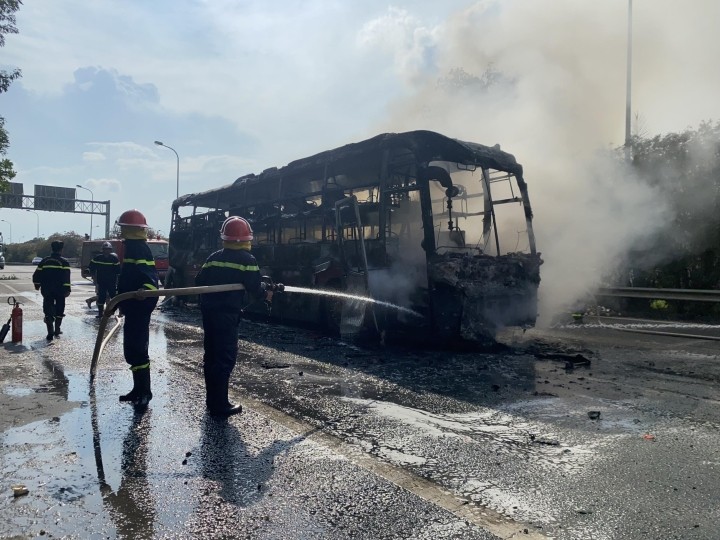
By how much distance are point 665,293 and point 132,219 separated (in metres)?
11.5

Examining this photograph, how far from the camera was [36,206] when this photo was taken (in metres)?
60.3

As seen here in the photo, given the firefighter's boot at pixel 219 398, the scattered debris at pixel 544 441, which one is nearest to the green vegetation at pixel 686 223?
the scattered debris at pixel 544 441

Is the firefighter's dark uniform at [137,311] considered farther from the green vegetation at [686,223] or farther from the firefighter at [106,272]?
the green vegetation at [686,223]

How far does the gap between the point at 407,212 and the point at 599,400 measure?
413cm

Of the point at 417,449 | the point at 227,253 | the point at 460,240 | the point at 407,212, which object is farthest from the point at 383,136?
the point at 417,449

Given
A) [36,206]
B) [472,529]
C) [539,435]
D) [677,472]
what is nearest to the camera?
[472,529]

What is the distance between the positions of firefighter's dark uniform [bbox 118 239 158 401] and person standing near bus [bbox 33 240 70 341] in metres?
5.14

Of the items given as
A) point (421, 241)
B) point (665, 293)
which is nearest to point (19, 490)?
point (421, 241)

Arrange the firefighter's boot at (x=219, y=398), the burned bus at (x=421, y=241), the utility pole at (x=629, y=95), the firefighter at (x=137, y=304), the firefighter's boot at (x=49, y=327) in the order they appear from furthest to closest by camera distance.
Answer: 1. the utility pole at (x=629, y=95)
2. the firefighter's boot at (x=49, y=327)
3. the burned bus at (x=421, y=241)
4. the firefighter at (x=137, y=304)
5. the firefighter's boot at (x=219, y=398)

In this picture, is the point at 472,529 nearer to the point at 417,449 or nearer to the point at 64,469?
the point at 417,449

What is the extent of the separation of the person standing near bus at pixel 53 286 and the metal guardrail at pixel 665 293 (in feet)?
38.9

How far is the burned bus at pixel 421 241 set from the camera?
800cm

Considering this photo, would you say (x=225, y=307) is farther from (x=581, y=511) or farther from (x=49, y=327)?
(x=49, y=327)

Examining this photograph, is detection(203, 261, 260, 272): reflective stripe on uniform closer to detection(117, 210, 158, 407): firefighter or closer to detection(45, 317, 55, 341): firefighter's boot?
detection(117, 210, 158, 407): firefighter
